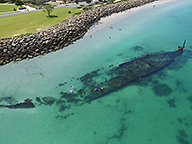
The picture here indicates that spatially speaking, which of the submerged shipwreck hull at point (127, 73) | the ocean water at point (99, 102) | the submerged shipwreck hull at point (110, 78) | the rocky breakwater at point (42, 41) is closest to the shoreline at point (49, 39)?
the rocky breakwater at point (42, 41)

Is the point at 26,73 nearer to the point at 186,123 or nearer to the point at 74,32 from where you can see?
the point at 74,32

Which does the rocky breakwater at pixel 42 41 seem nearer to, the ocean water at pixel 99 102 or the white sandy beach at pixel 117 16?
the ocean water at pixel 99 102

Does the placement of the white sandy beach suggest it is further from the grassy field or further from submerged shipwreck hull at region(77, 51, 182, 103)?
submerged shipwreck hull at region(77, 51, 182, 103)

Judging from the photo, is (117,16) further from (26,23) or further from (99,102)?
(99,102)

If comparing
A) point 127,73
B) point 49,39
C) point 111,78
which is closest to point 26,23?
point 49,39

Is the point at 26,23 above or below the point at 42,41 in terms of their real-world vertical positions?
above

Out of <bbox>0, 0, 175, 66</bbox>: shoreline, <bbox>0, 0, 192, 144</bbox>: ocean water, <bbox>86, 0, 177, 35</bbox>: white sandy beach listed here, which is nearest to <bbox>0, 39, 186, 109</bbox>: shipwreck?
<bbox>0, 0, 192, 144</bbox>: ocean water
